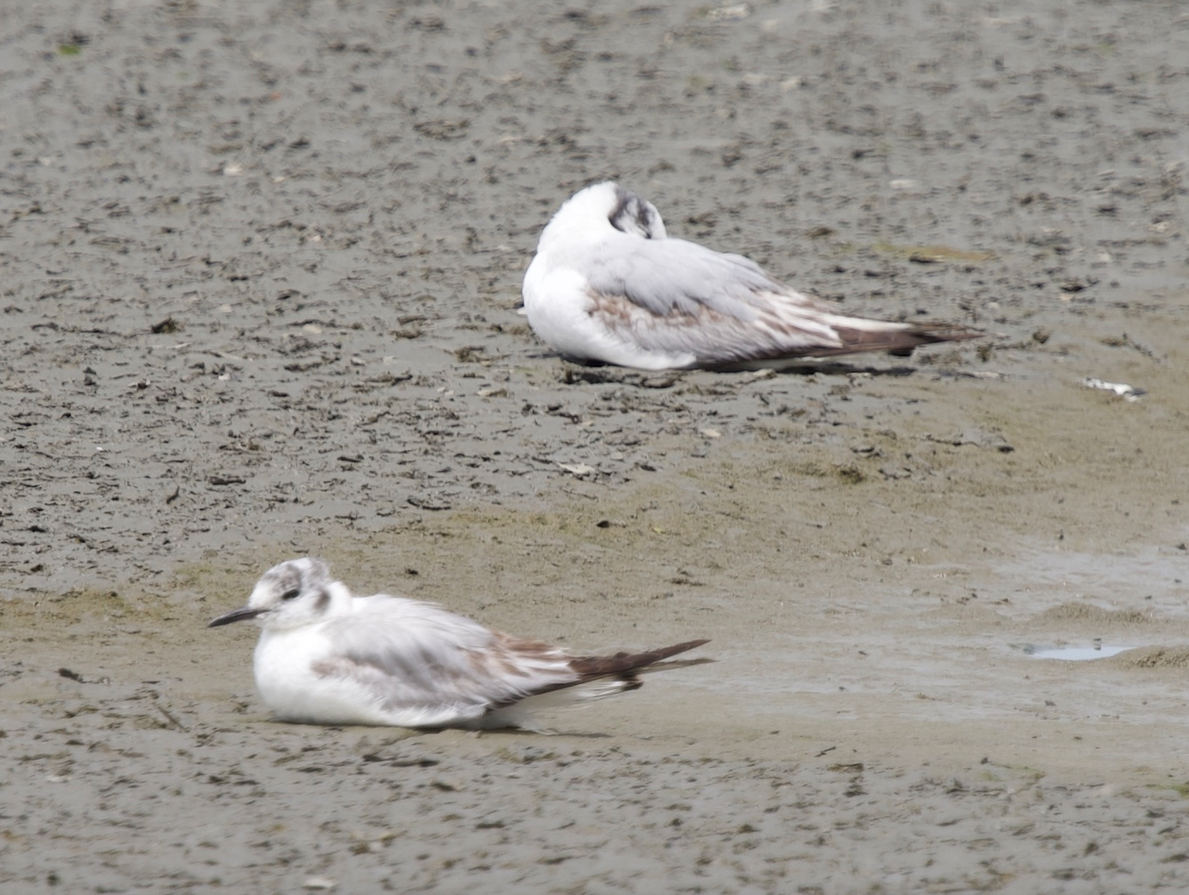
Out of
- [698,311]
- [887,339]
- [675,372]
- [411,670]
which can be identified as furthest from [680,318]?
[411,670]

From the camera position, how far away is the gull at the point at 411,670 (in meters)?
5.35

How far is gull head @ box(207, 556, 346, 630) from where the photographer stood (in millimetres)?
5535

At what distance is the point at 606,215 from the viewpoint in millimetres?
9609

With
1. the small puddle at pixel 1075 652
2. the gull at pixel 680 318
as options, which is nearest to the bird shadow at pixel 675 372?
the gull at pixel 680 318

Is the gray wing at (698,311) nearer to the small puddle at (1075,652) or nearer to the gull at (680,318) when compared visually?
the gull at (680,318)

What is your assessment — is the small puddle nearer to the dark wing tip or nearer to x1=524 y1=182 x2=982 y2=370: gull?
the dark wing tip

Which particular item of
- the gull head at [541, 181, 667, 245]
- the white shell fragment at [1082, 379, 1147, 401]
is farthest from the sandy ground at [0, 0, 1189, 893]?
the gull head at [541, 181, 667, 245]

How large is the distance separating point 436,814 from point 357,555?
2.59 m

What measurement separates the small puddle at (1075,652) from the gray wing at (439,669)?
6.50ft

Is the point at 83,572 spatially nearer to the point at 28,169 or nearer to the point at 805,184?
the point at 28,169

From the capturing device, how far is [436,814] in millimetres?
4500

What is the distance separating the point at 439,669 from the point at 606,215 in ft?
15.2

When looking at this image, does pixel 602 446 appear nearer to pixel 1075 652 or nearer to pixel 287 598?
pixel 1075 652

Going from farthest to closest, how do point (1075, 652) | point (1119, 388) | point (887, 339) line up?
point (1119, 388) → point (887, 339) → point (1075, 652)
